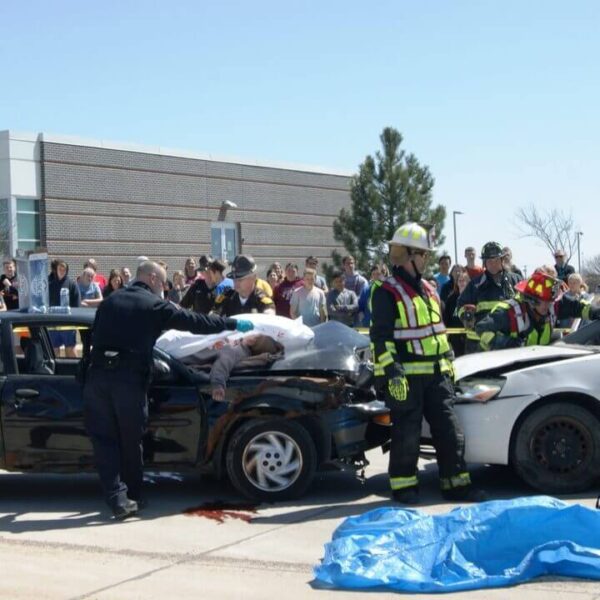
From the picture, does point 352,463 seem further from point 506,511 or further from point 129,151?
point 129,151

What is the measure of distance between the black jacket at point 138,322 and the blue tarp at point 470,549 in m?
2.05

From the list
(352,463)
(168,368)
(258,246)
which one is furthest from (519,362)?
(258,246)

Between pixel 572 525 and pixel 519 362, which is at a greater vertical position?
pixel 519 362

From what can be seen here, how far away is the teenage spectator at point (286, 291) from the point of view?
1576cm

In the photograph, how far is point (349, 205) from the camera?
49.3 metres

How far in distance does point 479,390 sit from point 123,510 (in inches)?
110

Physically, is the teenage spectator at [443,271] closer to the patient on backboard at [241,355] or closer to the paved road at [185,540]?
the paved road at [185,540]

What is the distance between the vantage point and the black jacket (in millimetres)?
7473

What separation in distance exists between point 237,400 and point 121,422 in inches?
34.7

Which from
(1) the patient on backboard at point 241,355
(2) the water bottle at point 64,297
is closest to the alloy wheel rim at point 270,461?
(1) the patient on backboard at point 241,355

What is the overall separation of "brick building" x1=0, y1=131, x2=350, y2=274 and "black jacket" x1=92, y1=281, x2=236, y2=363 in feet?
87.1

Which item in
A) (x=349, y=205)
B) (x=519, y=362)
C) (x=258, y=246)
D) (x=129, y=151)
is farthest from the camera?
(x=349, y=205)

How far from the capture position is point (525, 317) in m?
9.12

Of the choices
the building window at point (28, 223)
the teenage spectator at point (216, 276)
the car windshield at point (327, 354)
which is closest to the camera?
the car windshield at point (327, 354)
